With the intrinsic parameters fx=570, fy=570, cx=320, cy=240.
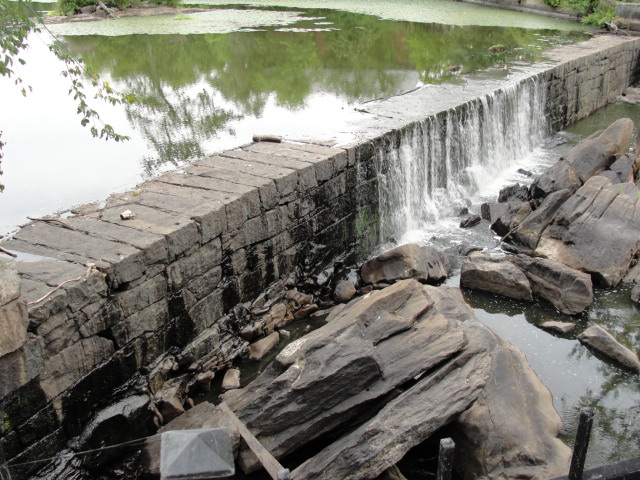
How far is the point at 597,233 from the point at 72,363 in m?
6.45

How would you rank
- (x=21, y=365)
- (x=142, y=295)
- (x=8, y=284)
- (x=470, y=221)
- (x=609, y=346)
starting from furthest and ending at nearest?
(x=470, y=221), (x=609, y=346), (x=142, y=295), (x=21, y=365), (x=8, y=284)

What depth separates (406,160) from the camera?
8570 millimetres

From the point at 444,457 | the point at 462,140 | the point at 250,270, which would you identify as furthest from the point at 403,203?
→ the point at 444,457

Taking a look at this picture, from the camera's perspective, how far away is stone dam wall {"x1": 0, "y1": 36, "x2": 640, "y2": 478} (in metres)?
4.07

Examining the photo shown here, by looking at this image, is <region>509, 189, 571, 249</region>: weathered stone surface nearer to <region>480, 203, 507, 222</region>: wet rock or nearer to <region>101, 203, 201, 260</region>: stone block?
<region>480, 203, 507, 222</region>: wet rock

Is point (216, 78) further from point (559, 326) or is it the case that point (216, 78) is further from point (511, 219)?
point (559, 326)

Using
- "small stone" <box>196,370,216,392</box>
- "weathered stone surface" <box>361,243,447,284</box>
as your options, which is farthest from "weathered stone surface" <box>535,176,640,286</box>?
"small stone" <box>196,370,216,392</box>

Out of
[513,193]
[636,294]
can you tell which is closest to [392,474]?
[636,294]

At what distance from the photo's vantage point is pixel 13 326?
12.1 ft

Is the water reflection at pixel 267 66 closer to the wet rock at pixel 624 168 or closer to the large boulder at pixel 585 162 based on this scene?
the large boulder at pixel 585 162

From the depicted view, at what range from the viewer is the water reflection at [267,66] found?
405 inches

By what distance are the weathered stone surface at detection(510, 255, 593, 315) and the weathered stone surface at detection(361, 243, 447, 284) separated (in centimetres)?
107

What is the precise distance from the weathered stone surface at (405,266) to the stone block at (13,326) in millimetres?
4330

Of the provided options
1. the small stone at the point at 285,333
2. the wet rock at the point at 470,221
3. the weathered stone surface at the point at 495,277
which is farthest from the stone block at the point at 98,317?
the wet rock at the point at 470,221
